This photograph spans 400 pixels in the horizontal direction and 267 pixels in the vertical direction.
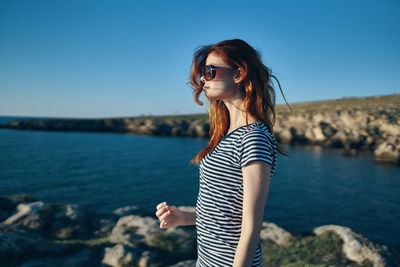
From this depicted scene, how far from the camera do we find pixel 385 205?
1623cm

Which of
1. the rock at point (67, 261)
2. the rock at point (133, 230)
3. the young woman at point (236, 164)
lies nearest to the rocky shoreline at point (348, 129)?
the rock at point (133, 230)

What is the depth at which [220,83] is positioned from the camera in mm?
1958

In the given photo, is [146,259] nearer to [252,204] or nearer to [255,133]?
[252,204]

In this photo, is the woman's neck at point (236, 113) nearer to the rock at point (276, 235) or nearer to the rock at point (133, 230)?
the rock at point (133, 230)

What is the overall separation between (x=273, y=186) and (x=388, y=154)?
17.2 m

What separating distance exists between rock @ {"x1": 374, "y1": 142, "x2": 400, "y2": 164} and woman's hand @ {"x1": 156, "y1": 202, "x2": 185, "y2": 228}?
3333cm

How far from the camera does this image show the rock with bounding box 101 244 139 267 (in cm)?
586

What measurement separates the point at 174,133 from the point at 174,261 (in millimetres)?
56992

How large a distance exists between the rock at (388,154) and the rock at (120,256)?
31.5m

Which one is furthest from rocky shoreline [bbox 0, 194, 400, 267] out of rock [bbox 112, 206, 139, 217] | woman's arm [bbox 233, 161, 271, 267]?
woman's arm [bbox 233, 161, 271, 267]

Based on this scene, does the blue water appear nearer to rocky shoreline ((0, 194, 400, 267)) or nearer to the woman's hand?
rocky shoreline ((0, 194, 400, 267))

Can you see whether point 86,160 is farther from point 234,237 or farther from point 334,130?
point 334,130

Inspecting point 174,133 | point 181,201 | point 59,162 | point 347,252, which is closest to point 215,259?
point 347,252

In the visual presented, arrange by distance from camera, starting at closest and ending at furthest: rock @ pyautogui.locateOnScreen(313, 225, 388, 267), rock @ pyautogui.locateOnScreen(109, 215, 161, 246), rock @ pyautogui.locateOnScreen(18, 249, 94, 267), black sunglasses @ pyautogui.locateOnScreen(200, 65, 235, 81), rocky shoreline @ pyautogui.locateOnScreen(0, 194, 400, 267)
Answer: black sunglasses @ pyautogui.locateOnScreen(200, 65, 235, 81), rock @ pyautogui.locateOnScreen(18, 249, 94, 267), rocky shoreline @ pyautogui.locateOnScreen(0, 194, 400, 267), rock @ pyautogui.locateOnScreen(313, 225, 388, 267), rock @ pyautogui.locateOnScreen(109, 215, 161, 246)
